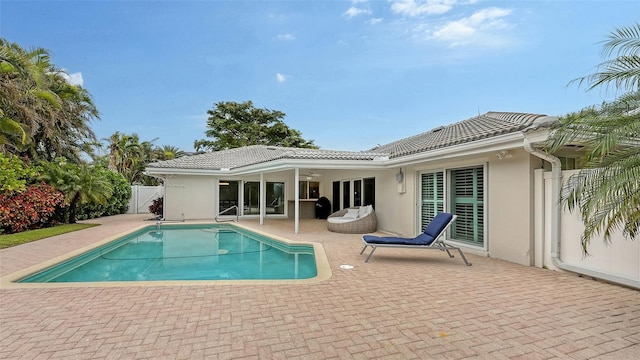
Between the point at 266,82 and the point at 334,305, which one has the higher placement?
the point at 266,82

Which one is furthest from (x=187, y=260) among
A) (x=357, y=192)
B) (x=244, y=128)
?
(x=244, y=128)

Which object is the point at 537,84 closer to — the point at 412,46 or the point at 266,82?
the point at 412,46

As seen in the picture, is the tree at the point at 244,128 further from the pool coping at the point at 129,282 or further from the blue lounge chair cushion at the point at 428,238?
the blue lounge chair cushion at the point at 428,238

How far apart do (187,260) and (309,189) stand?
38.1 feet

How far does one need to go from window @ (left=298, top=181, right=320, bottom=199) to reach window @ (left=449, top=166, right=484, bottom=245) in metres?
11.3

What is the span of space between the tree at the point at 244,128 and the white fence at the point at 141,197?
11487 millimetres

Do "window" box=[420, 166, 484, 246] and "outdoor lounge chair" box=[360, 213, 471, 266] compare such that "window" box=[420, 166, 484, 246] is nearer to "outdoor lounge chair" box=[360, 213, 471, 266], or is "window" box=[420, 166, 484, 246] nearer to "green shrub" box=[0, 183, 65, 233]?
"outdoor lounge chair" box=[360, 213, 471, 266]

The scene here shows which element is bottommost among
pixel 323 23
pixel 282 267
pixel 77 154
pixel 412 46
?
pixel 282 267

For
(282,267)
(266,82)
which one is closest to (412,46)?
(282,267)

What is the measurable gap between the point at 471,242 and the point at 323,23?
1344 centimetres

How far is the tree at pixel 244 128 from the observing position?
115 ft

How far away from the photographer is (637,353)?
3.44m

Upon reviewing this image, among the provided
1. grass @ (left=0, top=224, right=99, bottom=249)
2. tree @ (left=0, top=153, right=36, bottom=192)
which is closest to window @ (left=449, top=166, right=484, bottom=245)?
grass @ (left=0, top=224, right=99, bottom=249)

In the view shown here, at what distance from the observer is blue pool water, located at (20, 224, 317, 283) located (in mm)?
7641
